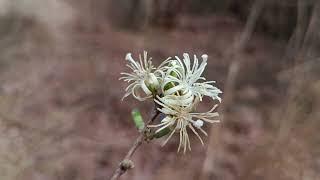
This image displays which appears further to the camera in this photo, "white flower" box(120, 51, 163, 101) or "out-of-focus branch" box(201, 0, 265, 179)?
"out-of-focus branch" box(201, 0, 265, 179)

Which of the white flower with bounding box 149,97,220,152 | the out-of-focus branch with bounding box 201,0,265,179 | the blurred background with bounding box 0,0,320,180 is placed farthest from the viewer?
the out-of-focus branch with bounding box 201,0,265,179

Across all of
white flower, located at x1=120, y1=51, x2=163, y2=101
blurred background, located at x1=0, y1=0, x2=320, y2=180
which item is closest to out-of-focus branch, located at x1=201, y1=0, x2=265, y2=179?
blurred background, located at x1=0, y1=0, x2=320, y2=180

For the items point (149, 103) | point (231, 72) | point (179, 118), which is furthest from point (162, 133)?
point (231, 72)

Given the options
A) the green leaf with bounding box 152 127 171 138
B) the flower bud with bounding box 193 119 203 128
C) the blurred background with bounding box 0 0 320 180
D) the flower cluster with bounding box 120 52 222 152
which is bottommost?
the blurred background with bounding box 0 0 320 180

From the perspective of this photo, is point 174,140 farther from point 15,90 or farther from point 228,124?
point 15,90

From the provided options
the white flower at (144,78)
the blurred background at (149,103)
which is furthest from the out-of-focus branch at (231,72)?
the white flower at (144,78)

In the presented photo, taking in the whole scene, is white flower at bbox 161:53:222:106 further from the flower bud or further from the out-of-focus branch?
the out-of-focus branch

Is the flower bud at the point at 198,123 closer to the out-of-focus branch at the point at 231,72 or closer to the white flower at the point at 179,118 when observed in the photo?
the white flower at the point at 179,118

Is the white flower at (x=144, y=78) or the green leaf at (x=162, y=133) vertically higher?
the white flower at (x=144, y=78)
